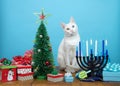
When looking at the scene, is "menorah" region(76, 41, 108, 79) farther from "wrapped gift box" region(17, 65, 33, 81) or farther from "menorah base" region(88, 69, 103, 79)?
"wrapped gift box" region(17, 65, 33, 81)

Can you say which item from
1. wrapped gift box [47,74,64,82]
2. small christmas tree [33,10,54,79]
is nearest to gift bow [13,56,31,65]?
small christmas tree [33,10,54,79]

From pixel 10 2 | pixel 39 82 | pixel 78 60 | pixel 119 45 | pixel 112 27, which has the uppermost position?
pixel 10 2

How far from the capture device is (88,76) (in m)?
1.25

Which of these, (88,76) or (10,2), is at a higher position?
(10,2)

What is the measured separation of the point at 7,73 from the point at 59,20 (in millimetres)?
669

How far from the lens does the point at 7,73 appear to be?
46.9 inches

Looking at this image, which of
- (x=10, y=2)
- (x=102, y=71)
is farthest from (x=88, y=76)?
(x=10, y=2)

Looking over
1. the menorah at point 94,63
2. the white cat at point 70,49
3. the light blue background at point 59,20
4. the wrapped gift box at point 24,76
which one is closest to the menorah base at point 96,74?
the menorah at point 94,63

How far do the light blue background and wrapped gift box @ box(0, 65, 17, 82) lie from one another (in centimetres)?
54

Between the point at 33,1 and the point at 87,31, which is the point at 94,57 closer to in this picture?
the point at 87,31

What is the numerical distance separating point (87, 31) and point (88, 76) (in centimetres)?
54

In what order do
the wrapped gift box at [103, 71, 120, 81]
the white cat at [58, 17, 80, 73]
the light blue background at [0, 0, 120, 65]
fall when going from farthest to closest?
the light blue background at [0, 0, 120, 65]
the white cat at [58, 17, 80, 73]
the wrapped gift box at [103, 71, 120, 81]

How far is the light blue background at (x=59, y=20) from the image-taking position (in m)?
1.72

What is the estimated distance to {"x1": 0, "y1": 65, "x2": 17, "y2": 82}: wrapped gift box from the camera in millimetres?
1185
